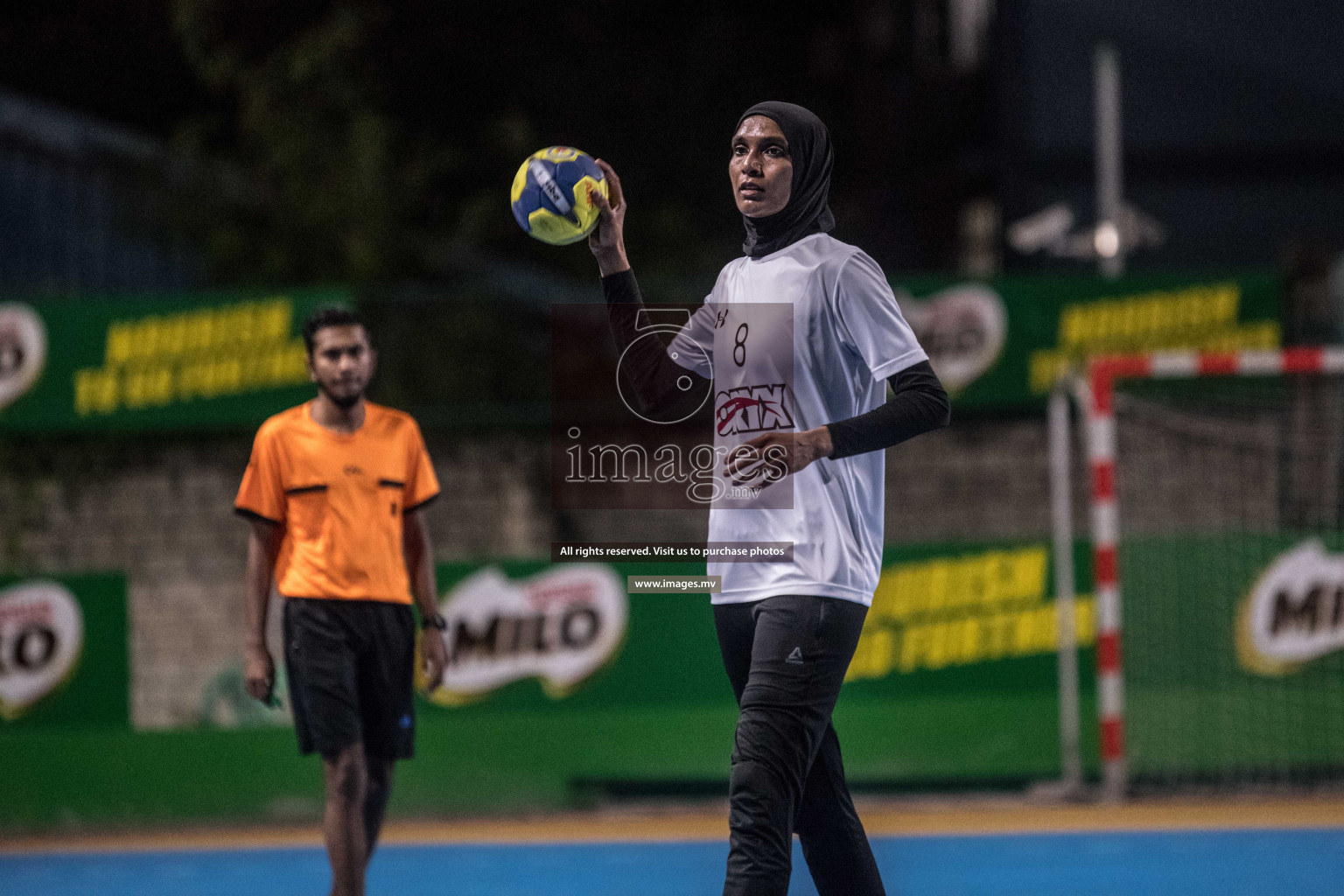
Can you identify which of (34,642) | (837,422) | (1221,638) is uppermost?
(837,422)

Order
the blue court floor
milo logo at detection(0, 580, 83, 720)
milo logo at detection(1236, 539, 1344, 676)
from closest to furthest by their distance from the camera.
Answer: the blue court floor
milo logo at detection(0, 580, 83, 720)
milo logo at detection(1236, 539, 1344, 676)

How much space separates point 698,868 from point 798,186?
13.4ft

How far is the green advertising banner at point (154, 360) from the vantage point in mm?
9414

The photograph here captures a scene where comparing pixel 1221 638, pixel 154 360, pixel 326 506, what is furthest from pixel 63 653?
pixel 1221 638

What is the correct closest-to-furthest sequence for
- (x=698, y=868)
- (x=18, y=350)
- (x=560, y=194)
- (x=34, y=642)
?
1. (x=560, y=194)
2. (x=698, y=868)
3. (x=34, y=642)
4. (x=18, y=350)

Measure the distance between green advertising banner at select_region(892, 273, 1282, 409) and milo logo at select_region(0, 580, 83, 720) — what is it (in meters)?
Result: 5.51

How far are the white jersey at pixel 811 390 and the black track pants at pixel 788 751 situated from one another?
6 cm

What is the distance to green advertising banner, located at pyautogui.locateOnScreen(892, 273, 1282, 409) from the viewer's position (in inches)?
399

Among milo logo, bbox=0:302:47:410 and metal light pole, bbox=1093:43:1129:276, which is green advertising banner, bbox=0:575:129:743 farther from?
metal light pole, bbox=1093:43:1129:276

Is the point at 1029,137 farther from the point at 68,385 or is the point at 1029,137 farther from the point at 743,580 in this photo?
the point at 743,580

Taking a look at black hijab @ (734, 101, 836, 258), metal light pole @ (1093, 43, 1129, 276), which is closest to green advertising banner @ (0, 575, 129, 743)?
black hijab @ (734, 101, 836, 258)

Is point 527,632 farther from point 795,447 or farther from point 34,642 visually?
point 795,447

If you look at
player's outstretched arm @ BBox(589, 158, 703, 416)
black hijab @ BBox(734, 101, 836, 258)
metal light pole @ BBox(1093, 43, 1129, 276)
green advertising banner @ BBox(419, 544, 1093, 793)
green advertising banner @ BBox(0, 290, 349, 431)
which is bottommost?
green advertising banner @ BBox(419, 544, 1093, 793)

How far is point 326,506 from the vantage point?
5.06 meters
